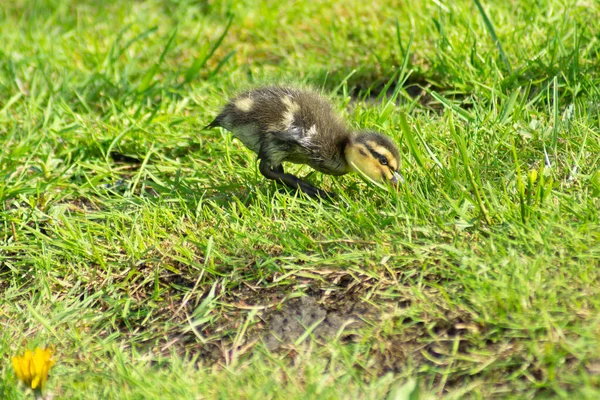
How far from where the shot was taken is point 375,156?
13.3ft

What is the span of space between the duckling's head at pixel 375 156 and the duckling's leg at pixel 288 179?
0.22 meters

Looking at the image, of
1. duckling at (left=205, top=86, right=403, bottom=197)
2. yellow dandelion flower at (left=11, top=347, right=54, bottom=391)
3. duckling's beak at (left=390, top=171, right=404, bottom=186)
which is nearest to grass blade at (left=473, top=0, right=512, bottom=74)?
duckling at (left=205, top=86, right=403, bottom=197)

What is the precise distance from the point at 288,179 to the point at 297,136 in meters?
0.23

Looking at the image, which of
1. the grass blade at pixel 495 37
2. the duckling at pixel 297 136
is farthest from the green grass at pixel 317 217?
the duckling at pixel 297 136

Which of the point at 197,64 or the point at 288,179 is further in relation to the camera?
the point at 197,64

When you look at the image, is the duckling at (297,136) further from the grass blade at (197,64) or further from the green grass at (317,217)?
the grass blade at (197,64)

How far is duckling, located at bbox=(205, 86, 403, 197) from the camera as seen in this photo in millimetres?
4148

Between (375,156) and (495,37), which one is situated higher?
(495,37)

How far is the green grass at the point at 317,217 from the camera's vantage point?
3061 mm

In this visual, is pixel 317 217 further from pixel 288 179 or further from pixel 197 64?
pixel 197 64

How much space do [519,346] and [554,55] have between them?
2.45 meters

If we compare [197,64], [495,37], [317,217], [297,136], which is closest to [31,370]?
[317,217]

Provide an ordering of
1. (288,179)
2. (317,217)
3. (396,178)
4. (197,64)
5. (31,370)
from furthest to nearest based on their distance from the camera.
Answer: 1. (197,64)
2. (288,179)
3. (396,178)
4. (317,217)
5. (31,370)

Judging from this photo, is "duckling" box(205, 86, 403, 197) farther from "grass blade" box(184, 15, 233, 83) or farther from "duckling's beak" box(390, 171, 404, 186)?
"grass blade" box(184, 15, 233, 83)
